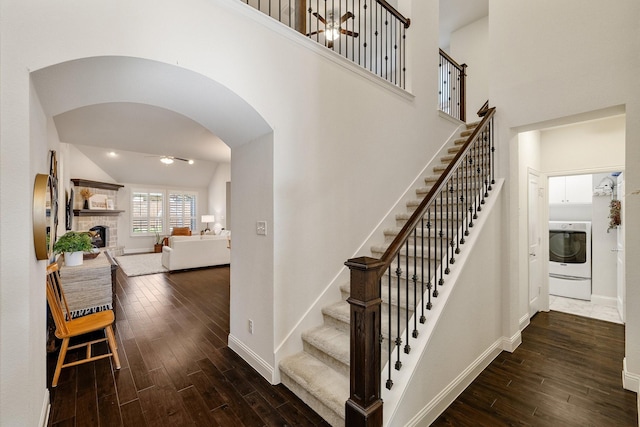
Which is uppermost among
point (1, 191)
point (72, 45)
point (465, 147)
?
point (72, 45)

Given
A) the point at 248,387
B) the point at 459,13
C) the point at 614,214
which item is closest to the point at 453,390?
the point at 248,387

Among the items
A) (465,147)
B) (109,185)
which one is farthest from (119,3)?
(109,185)

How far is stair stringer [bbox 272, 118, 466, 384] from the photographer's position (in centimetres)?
244

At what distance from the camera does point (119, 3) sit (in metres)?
1.65

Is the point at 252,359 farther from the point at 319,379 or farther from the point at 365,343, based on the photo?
the point at 365,343

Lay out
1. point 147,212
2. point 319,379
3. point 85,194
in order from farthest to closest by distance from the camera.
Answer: point 147,212 < point 85,194 < point 319,379

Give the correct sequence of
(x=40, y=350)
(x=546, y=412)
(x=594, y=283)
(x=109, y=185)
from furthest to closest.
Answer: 1. (x=109, y=185)
2. (x=594, y=283)
3. (x=546, y=412)
4. (x=40, y=350)

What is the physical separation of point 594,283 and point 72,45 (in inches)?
275

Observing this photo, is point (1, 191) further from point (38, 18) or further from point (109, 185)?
point (109, 185)

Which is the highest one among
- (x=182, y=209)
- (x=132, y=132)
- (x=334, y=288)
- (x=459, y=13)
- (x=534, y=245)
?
(x=459, y=13)

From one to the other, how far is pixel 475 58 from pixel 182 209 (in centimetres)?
1049

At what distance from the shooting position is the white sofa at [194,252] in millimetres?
6590

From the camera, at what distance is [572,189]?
17.3 ft

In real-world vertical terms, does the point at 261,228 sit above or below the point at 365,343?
above
